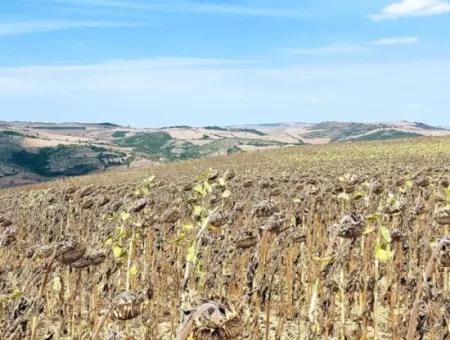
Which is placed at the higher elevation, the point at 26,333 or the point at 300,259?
the point at 26,333

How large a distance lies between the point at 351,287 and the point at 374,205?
16.3ft

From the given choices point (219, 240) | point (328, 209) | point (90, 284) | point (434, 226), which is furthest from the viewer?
point (328, 209)

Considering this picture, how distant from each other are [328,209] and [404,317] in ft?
26.3

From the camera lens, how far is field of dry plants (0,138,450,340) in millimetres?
3879

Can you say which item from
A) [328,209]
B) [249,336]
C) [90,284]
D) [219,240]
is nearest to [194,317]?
[249,336]

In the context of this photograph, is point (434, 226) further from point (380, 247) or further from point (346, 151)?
point (346, 151)

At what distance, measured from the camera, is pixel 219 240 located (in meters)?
9.62

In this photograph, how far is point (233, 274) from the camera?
22.7 ft

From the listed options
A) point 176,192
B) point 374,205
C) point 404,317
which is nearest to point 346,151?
point 176,192

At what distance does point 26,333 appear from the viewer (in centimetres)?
394

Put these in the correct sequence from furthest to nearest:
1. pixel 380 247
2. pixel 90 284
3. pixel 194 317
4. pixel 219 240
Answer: pixel 219 240, pixel 90 284, pixel 380 247, pixel 194 317

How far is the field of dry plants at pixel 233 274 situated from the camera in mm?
3879

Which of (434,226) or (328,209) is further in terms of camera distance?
(328,209)

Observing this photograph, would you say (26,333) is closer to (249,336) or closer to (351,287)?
(249,336)
